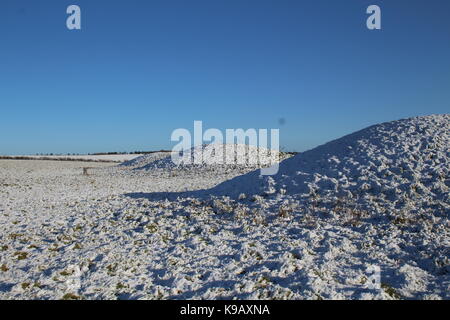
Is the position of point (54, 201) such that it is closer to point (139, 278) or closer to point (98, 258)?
point (98, 258)

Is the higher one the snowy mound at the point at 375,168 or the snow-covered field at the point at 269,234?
the snowy mound at the point at 375,168

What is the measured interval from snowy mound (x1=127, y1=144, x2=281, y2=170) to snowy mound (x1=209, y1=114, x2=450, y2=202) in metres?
21.9

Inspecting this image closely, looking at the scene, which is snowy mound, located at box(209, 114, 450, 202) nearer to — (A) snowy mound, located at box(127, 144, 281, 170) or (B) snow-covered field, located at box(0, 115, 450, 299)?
(B) snow-covered field, located at box(0, 115, 450, 299)

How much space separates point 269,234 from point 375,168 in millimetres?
7961

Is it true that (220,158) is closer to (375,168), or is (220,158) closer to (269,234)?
(375,168)

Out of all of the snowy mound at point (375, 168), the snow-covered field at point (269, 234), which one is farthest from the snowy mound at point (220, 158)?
the snow-covered field at point (269, 234)

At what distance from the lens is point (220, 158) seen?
44.1m

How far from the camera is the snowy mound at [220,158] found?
4194 centimetres

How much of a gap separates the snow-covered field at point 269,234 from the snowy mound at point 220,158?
22.2 metres

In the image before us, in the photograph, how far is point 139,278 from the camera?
8453 mm

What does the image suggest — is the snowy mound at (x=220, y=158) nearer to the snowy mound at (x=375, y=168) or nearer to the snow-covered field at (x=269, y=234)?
the snowy mound at (x=375, y=168)

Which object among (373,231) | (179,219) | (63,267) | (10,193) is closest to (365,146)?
(373,231)

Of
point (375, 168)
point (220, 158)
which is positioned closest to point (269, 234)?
point (375, 168)
